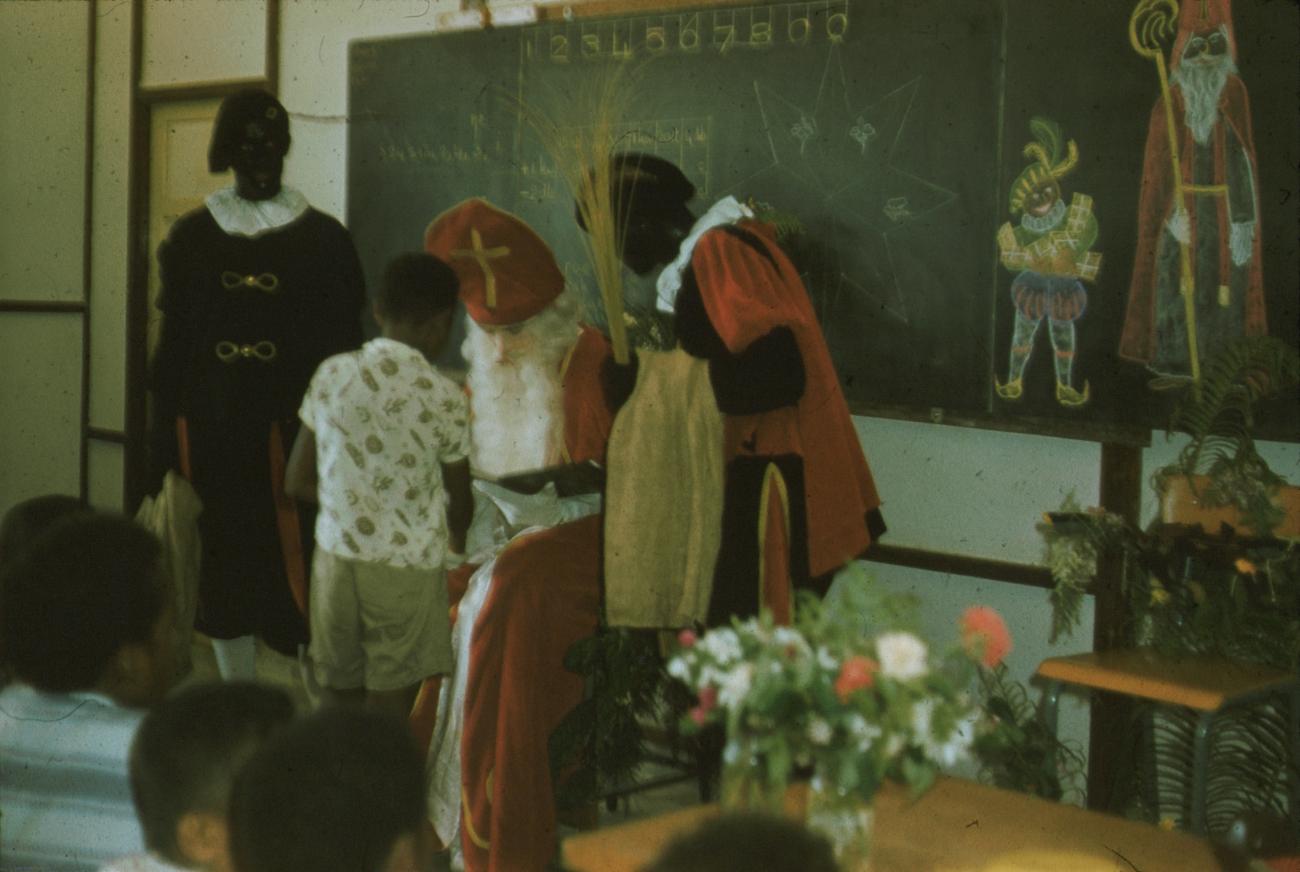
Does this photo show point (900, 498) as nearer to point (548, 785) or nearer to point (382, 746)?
point (548, 785)

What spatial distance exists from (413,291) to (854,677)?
179 centimetres

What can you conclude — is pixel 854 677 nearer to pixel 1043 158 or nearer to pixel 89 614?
pixel 89 614

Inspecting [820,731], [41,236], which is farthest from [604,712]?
[41,236]

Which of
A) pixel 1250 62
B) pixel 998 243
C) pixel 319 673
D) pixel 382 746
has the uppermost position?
pixel 1250 62

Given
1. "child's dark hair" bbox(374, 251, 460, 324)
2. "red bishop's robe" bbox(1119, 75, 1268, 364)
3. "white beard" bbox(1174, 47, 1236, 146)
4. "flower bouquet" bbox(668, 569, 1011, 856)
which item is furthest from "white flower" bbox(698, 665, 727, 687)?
"white beard" bbox(1174, 47, 1236, 146)

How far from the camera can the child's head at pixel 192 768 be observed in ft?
5.62

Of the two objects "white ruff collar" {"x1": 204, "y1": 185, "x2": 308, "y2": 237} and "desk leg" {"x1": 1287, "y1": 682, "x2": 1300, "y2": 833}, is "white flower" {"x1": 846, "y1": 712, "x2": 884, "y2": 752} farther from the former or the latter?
"white ruff collar" {"x1": 204, "y1": 185, "x2": 308, "y2": 237}

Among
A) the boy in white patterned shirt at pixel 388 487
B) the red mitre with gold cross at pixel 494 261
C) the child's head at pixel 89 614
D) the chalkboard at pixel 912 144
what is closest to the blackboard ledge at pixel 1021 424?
the chalkboard at pixel 912 144

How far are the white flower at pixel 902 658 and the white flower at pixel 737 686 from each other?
15 cm

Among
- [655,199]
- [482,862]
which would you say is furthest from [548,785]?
[655,199]

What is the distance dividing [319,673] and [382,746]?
70.8 inches

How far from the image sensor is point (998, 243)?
3.60 m

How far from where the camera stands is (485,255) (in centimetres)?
380

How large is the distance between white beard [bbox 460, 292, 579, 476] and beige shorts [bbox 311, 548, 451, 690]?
618 mm
